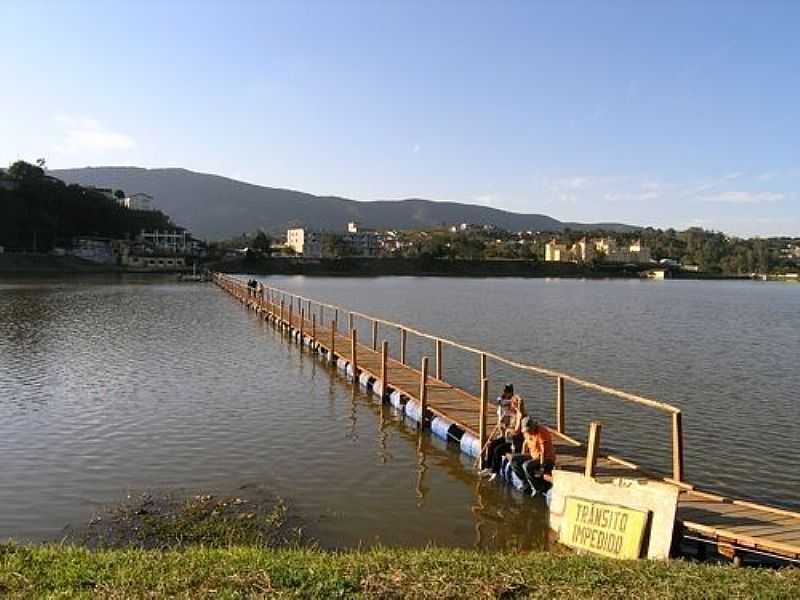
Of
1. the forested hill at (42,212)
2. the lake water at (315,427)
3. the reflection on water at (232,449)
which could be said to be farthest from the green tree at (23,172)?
the reflection on water at (232,449)

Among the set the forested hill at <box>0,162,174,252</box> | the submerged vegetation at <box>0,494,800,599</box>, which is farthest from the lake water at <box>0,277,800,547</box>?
the forested hill at <box>0,162,174,252</box>

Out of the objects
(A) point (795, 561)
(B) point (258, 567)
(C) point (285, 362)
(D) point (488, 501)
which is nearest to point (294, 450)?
(D) point (488, 501)

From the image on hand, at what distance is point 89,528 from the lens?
12414mm

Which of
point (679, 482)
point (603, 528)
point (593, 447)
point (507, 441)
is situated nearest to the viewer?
point (603, 528)

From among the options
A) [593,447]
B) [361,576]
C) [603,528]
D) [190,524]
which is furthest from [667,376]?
[361,576]

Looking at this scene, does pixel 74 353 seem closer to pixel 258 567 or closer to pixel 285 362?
pixel 285 362

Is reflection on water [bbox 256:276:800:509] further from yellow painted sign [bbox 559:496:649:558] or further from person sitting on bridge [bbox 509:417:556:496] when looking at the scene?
yellow painted sign [bbox 559:496:649:558]

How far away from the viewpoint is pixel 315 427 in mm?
20547

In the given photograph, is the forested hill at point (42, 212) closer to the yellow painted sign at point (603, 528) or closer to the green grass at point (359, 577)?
the green grass at point (359, 577)

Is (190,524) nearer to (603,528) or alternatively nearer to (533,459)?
(533,459)

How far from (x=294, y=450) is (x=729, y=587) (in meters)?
11.7

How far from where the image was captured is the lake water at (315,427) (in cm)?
1391

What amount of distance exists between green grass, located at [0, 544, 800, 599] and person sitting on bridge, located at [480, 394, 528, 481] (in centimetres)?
622

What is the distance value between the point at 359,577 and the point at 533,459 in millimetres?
7344
